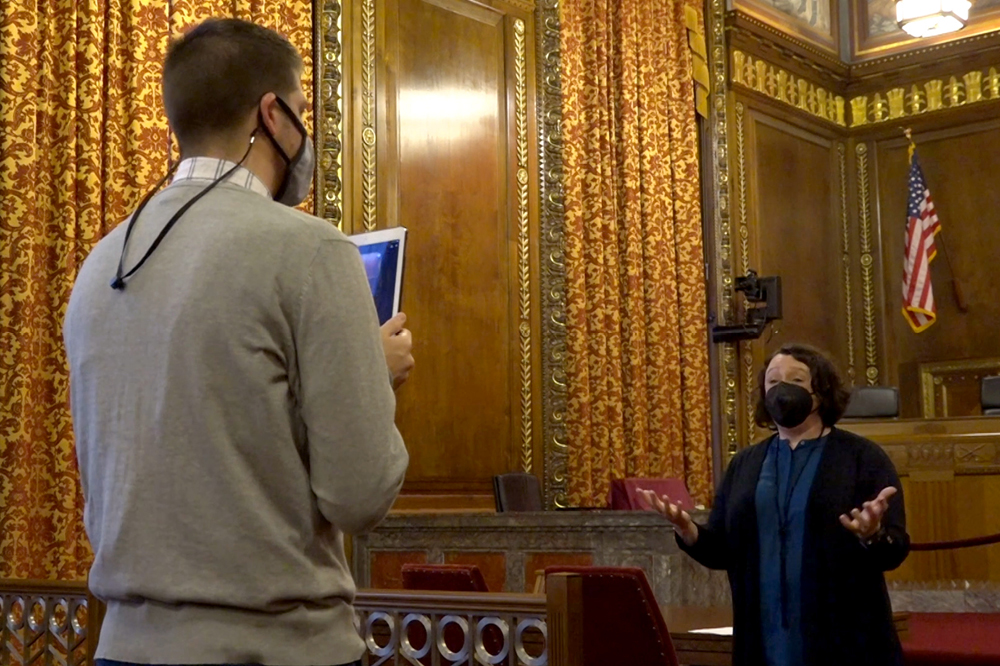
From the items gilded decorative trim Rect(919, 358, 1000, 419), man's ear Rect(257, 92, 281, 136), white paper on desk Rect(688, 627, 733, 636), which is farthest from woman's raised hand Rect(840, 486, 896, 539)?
gilded decorative trim Rect(919, 358, 1000, 419)

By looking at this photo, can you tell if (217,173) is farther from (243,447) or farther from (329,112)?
(329,112)

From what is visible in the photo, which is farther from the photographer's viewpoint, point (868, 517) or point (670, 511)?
point (670, 511)

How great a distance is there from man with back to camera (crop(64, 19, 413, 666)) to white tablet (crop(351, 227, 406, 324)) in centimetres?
26

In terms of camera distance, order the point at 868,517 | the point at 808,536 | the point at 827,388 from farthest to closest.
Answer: the point at 827,388, the point at 808,536, the point at 868,517

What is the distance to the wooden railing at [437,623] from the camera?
2428 millimetres

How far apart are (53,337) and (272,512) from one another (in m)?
4.73

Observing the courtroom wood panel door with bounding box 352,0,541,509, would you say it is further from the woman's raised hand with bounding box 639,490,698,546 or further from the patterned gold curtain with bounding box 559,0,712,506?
the woman's raised hand with bounding box 639,490,698,546

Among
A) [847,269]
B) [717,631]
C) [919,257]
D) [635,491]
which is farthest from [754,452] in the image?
[847,269]

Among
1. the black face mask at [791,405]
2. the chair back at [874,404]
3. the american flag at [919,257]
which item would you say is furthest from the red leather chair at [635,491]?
the black face mask at [791,405]

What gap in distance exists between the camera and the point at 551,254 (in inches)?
337

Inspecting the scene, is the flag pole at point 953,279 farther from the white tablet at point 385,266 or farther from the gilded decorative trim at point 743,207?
the white tablet at point 385,266

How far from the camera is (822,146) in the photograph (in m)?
11.6

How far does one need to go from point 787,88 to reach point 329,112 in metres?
5.20

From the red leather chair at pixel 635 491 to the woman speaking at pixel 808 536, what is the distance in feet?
14.1
